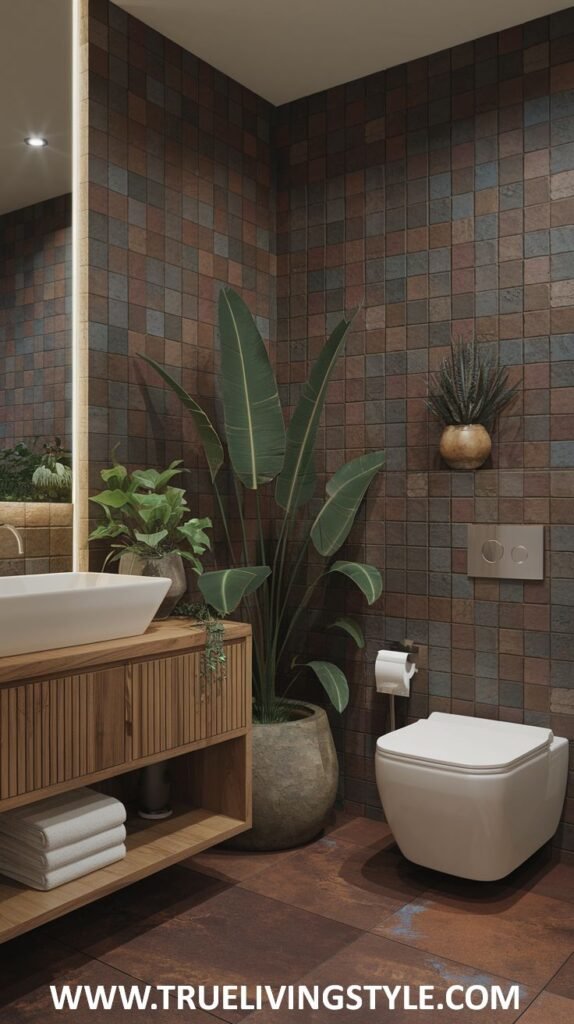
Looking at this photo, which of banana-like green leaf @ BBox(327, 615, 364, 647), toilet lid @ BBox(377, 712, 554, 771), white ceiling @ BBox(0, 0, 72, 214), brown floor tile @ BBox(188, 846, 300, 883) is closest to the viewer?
toilet lid @ BBox(377, 712, 554, 771)

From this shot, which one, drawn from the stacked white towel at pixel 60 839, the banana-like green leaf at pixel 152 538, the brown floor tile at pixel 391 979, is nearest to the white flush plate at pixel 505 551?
the banana-like green leaf at pixel 152 538

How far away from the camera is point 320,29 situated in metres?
2.85

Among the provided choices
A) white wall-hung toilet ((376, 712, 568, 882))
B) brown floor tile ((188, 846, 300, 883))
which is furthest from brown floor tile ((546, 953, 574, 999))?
brown floor tile ((188, 846, 300, 883))

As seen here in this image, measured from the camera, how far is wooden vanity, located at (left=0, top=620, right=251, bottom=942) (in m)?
1.91

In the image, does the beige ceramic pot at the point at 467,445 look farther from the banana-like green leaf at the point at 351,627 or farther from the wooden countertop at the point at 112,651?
the wooden countertop at the point at 112,651

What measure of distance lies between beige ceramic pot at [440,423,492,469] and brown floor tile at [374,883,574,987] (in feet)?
4.27

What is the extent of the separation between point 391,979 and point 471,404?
1.68 metres

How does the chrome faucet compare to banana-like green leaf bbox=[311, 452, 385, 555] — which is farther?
banana-like green leaf bbox=[311, 452, 385, 555]

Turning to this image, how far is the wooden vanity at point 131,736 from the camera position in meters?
1.91

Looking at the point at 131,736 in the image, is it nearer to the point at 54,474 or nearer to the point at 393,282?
the point at 54,474

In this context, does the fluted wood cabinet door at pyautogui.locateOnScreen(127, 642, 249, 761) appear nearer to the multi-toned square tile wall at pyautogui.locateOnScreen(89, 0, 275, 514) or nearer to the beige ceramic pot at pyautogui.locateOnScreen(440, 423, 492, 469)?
the multi-toned square tile wall at pyautogui.locateOnScreen(89, 0, 275, 514)

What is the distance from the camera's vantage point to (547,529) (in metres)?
2.73

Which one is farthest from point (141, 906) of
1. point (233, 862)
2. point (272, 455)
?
point (272, 455)

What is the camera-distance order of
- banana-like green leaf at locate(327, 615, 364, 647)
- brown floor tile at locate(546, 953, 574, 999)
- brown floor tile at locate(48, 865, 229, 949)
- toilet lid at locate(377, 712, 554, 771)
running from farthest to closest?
banana-like green leaf at locate(327, 615, 364, 647), toilet lid at locate(377, 712, 554, 771), brown floor tile at locate(48, 865, 229, 949), brown floor tile at locate(546, 953, 574, 999)
